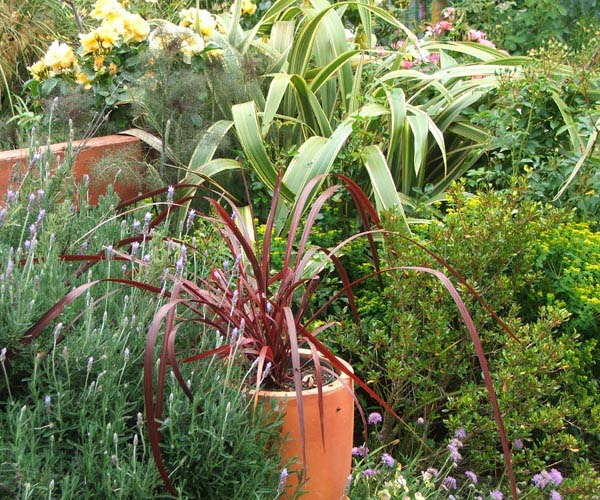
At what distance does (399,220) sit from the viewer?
2.87 metres

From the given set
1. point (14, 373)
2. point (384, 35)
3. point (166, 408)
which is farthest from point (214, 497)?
point (384, 35)

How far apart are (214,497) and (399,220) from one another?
Result: 1.32 m

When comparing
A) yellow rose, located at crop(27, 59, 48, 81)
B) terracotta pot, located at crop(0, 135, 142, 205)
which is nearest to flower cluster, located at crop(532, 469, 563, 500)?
terracotta pot, located at crop(0, 135, 142, 205)

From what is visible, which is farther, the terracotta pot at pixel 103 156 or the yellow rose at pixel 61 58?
the yellow rose at pixel 61 58

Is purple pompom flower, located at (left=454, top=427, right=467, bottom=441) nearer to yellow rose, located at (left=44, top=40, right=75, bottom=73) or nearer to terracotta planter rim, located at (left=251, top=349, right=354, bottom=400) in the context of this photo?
terracotta planter rim, located at (left=251, top=349, right=354, bottom=400)

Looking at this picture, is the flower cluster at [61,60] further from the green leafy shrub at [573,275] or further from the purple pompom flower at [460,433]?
the purple pompom flower at [460,433]

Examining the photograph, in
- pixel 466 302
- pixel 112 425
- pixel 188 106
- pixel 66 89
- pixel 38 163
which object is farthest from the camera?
pixel 66 89

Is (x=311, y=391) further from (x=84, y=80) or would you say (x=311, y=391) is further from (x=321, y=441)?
(x=84, y=80)

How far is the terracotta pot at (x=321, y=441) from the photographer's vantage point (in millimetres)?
2059

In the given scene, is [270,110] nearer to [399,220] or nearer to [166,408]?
[399,220]

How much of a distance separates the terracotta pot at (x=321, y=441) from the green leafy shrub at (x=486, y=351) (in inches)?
19.6

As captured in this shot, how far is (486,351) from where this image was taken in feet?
9.36

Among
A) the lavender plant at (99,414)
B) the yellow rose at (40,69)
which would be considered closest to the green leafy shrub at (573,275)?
the lavender plant at (99,414)

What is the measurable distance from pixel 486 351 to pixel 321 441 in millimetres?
960
